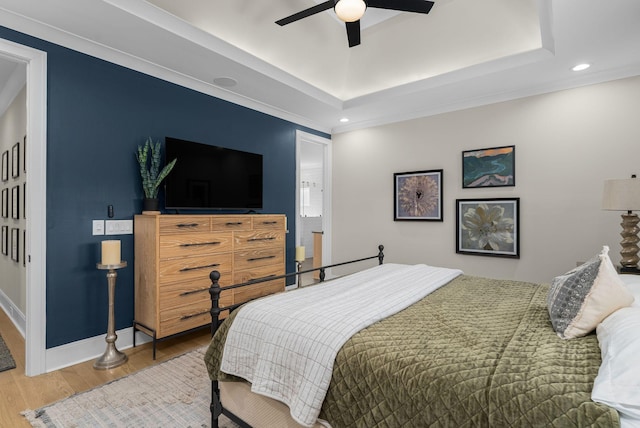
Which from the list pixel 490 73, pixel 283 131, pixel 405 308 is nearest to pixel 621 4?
pixel 490 73

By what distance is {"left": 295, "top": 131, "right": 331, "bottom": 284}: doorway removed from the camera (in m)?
4.79

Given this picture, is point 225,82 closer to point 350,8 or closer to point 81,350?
point 350,8

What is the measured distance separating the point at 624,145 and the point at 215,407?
4.10 m

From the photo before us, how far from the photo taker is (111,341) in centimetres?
263

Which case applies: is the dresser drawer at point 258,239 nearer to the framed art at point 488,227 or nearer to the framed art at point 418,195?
the framed art at point 418,195

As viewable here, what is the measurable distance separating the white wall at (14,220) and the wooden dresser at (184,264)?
1248 millimetres

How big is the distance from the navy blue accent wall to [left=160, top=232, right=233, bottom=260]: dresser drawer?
1.52 ft

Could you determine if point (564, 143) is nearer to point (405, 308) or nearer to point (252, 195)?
point (405, 308)

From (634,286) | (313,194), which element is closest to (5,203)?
(634,286)

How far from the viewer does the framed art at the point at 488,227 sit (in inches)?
146

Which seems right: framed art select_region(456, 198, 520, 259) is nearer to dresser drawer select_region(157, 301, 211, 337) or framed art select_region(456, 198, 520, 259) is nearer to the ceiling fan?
the ceiling fan

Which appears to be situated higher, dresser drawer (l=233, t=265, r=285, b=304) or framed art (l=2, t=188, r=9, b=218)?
framed art (l=2, t=188, r=9, b=218)

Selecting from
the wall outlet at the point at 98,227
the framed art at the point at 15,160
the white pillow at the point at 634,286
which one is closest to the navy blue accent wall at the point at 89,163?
the wall outlet at the point at 98,227

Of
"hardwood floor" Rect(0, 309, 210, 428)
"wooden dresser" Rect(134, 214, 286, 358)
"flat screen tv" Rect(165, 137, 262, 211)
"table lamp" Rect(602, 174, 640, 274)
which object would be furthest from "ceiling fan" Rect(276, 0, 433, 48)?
"hardwood floor" Rect(0, 309, 210, 428)
